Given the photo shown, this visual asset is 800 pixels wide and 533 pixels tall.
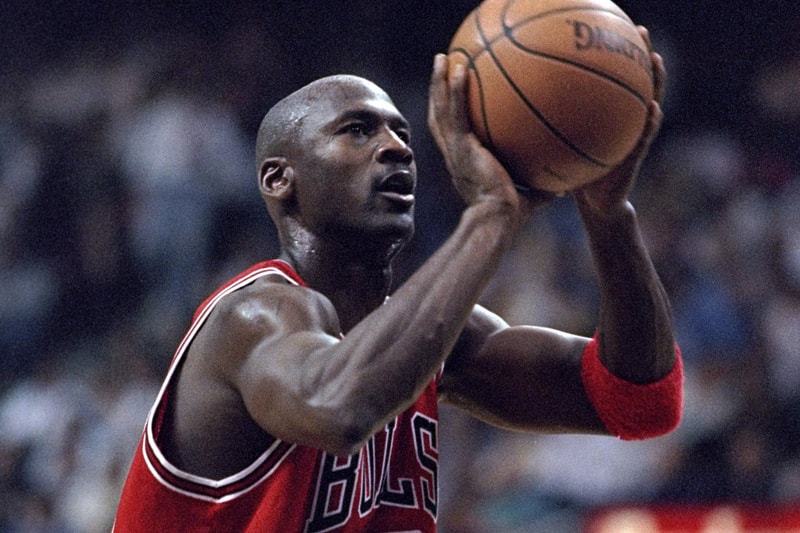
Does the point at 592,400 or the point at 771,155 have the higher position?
the point at 592,400

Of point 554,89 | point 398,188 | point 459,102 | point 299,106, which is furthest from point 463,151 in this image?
point 299,106

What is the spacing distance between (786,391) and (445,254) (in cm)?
437

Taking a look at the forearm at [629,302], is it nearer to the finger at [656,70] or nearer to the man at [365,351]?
the man at [365,351]

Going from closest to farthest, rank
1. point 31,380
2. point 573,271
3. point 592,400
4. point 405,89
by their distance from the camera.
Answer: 1. point 592,400
2. point 573,271
3. point 31,380
4. point 405,89

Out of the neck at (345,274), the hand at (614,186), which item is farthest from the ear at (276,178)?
the hand at (614,186)

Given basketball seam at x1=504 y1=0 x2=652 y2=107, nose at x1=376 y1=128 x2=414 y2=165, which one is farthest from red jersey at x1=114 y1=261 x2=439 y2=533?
basketball seam at x1=504 y1=0 x2=652 y2=107

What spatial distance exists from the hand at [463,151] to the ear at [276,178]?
0.67 metres

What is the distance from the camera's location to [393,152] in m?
2.88

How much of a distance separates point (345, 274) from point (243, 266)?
488 centimetres

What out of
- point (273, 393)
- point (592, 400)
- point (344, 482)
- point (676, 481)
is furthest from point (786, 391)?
point (273, 393)

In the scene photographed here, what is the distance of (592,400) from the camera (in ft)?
10.5

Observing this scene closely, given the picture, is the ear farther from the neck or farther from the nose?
the nose

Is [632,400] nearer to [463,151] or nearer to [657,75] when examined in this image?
[657,75]

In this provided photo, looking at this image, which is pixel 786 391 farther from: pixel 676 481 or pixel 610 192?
pixel 610 192
